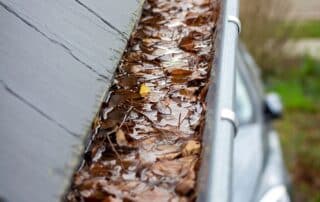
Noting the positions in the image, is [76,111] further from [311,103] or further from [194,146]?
[311,103]

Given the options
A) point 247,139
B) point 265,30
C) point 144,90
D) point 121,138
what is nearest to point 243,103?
point 247,139

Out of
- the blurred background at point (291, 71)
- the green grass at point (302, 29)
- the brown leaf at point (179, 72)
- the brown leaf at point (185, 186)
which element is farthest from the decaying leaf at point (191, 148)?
the green grass at point (302, 29)

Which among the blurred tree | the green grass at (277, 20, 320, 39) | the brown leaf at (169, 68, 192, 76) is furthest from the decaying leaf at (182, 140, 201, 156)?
the green grass at (277, 20, 320, 39)

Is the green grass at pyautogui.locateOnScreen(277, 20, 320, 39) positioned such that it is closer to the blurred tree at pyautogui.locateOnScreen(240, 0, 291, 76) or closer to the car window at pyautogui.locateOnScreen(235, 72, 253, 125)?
the blurred tree at pyautogui.locateOnScreen(240, 0, 291, 76)

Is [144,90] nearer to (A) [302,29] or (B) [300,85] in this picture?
(B) [300,85]

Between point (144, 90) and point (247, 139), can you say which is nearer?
point (144, 90)

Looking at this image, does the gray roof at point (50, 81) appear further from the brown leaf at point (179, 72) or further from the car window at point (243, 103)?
the car window at point (243, 103)
